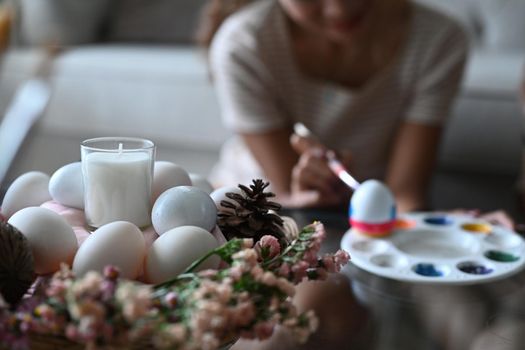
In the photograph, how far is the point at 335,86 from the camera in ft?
4.84

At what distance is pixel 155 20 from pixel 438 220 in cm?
235

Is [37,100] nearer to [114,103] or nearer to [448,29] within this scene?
[114,103]

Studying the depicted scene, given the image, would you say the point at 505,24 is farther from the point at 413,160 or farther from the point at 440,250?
the point at 440,250

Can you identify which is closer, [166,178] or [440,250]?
[166,178]

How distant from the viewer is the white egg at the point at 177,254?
19.3 inches

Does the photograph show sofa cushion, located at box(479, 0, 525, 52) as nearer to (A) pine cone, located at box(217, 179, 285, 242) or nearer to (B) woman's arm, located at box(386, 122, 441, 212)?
(B) woman's arm, located at box(386, 122, 441, 212)

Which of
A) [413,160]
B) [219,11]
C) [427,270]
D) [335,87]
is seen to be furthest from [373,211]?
[219,11]

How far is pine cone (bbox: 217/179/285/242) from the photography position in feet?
1.82

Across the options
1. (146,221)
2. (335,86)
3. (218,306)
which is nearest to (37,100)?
(335,86)

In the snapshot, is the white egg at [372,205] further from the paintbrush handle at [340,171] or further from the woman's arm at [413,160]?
the woman's arm at [413,160]

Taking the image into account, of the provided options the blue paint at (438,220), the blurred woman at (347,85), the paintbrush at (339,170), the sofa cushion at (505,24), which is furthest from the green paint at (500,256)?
the sofa cushion at (505,24)

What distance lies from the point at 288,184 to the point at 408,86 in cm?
33

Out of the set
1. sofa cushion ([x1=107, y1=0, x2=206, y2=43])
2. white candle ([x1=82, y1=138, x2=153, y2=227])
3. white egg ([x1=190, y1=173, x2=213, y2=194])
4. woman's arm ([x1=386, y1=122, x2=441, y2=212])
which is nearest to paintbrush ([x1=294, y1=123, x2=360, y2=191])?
woman's arm ([x1=386, y1=122, x2=441, y2=212])

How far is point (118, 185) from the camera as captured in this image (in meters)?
0.54
